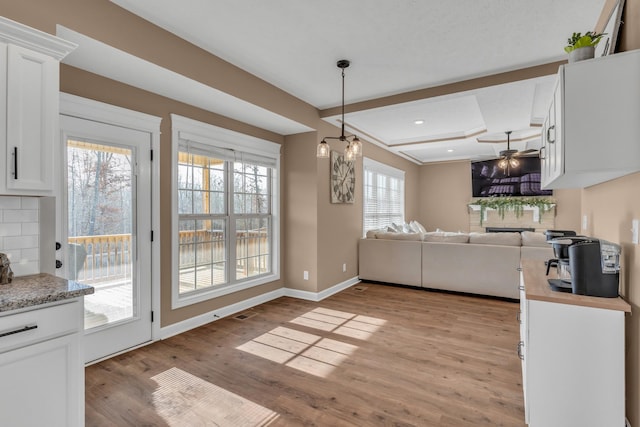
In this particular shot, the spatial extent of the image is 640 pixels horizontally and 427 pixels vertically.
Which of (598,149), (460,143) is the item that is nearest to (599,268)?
(598,149)

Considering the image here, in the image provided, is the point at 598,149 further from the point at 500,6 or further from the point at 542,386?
the point at 500,6

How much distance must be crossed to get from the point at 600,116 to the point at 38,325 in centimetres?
279

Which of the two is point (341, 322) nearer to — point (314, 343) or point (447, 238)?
point (314, 343)

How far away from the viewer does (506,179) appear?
8.16m

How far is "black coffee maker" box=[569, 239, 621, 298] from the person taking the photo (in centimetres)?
172

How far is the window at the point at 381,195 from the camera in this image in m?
6.27

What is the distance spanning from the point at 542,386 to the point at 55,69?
10.5ft

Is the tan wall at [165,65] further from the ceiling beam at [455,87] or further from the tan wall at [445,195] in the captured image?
the tan wall at [445,195]

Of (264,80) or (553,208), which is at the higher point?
(264,80)

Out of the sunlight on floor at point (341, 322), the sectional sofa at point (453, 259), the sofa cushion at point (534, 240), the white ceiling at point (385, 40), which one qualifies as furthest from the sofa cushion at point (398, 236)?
the white ceiling at point (385, 40)

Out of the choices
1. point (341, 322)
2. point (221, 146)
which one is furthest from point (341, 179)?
point (341, 322)

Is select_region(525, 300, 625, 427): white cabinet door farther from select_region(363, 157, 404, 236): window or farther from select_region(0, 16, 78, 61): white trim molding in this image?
select_region(363, 157, 404, 236): window

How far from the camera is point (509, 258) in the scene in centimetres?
452

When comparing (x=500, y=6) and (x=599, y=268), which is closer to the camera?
(x=599, y=268)
